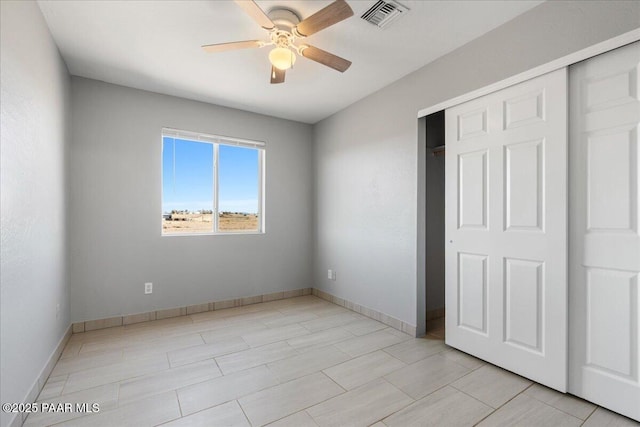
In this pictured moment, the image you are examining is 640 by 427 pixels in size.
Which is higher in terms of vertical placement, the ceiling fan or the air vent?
the air vent

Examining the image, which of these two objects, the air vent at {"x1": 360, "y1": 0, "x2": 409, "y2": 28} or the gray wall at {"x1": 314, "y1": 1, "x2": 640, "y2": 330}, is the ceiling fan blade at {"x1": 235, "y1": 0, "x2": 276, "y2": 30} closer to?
the air vent at {"x1": 360, "y1": 0, "x2": 409, "y2": 28}

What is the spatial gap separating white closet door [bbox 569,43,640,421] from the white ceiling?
0.77m

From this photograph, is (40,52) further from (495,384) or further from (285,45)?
(495,384)

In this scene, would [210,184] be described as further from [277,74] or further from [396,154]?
[396,154]

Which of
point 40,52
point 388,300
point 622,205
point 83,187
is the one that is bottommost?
point 388,300

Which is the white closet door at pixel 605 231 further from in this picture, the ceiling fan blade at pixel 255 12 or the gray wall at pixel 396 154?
the ceiling fan blade at pixel 255 12

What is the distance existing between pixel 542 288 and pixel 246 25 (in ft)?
9.18

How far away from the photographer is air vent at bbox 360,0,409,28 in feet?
6.44

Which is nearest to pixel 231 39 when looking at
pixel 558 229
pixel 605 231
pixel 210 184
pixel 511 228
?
pixel 210 184

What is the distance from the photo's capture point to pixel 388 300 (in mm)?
3195

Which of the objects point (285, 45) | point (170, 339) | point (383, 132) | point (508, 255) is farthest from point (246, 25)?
point (170, 339)

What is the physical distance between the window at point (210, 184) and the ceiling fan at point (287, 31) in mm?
1770

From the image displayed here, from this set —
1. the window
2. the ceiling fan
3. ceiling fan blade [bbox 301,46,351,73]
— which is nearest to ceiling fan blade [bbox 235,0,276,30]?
the ceiling fan

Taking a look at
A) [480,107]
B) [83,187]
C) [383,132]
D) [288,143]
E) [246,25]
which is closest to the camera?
[246,25]
